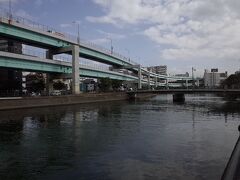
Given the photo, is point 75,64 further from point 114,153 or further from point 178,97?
point 114,153

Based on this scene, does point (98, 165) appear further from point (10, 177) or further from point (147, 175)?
point (10, 177)

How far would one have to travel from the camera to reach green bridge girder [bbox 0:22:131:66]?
257 feet

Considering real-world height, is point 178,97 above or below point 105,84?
below

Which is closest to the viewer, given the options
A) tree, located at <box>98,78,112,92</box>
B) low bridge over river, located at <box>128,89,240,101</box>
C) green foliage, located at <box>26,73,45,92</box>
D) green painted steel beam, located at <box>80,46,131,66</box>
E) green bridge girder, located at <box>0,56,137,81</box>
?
green bridge girder, located at <box>0,56,137,81</box>

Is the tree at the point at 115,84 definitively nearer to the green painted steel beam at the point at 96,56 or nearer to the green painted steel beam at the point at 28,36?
the green painted steel beam at the point at 96,56

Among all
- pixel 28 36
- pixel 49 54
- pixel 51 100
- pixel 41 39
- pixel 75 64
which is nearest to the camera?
pixel 28 36

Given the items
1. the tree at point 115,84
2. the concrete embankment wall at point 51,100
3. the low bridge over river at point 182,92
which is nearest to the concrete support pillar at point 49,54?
the concrete embankment wall at point 51,100

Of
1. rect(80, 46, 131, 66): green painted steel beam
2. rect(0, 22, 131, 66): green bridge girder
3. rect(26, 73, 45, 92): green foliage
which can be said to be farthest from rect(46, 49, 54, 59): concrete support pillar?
rect(26, 73, 45, 92): green foliage

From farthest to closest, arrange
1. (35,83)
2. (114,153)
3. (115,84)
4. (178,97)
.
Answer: (115,84) < (35,83) < (178,97) < (114,153)

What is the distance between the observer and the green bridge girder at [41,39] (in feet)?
257

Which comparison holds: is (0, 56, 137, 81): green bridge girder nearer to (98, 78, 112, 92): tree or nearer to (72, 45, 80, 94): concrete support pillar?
(98, 78, 112, 92): tree

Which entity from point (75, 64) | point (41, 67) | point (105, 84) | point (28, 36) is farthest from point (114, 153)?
point (105, 84)

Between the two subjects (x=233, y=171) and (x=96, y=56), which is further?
(x=96, y=56)

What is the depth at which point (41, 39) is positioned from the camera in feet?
301
